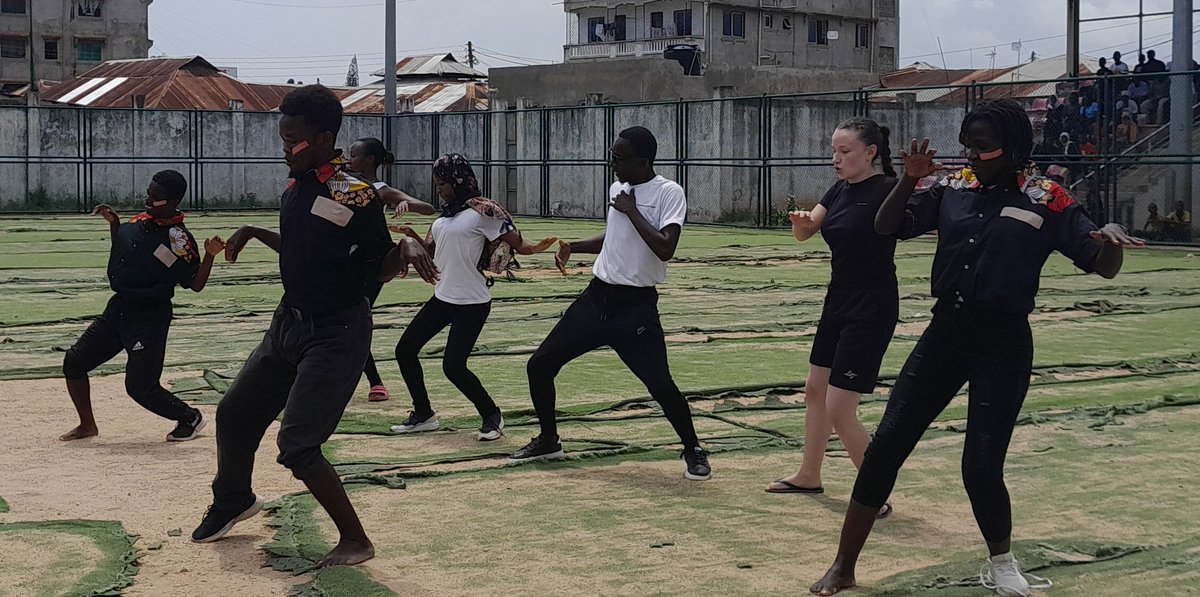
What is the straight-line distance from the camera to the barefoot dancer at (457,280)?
8.78 metres

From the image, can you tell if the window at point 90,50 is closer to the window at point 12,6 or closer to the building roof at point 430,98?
the window at point 12,6

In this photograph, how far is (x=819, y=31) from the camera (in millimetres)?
83125

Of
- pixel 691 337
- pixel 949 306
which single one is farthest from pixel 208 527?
pixel 691 337

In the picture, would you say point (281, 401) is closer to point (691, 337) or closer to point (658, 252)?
point (658, 252)

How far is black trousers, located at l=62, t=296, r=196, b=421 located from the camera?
8.52 metres

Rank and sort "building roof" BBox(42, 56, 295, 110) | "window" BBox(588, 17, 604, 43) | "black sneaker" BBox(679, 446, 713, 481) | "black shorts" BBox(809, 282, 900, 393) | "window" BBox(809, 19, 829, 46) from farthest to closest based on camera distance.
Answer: "window" BBox(588, 17, 604, 43) → "window" BBox(809, 19, 829, 46) → "building roof" BBox(42, 56, 295, 110) → "black sneaker" BBox(679, 446, 713, 481) → "black shorts" BBox(809, 282, 900, 393)

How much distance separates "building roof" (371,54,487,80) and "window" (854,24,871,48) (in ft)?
72.8

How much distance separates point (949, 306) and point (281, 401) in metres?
2.76

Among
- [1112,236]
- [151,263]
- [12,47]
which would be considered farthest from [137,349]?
[12,47]

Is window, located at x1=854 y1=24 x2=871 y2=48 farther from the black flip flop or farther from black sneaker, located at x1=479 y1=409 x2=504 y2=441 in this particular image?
the black flip flop

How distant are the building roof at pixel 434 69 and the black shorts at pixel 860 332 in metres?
66.7

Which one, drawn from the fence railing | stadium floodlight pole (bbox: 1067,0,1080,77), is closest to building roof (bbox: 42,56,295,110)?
the fence railing

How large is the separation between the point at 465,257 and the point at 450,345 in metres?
0.53

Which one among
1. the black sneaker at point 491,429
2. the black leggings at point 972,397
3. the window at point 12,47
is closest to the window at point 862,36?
the window at point 12,47
